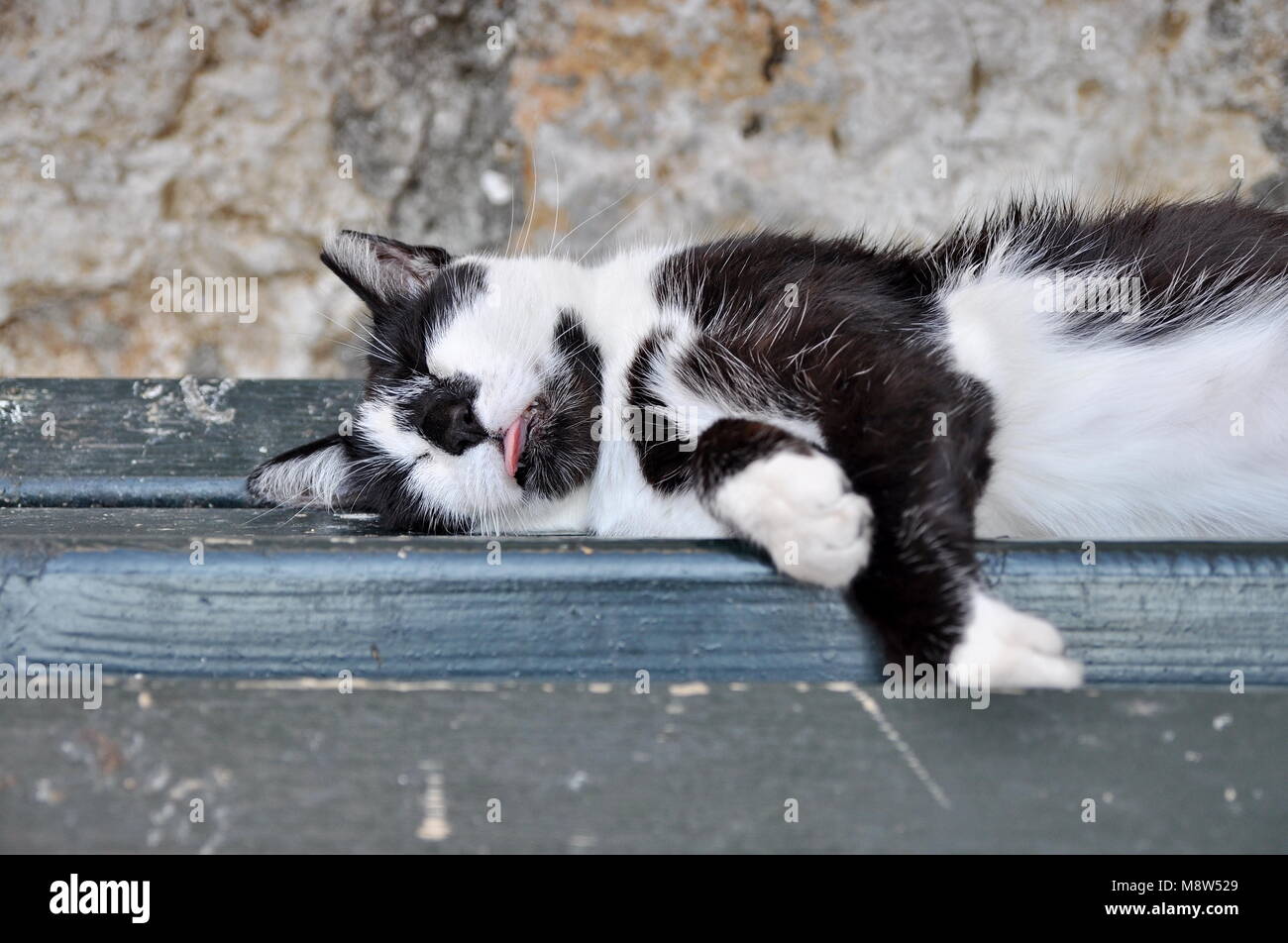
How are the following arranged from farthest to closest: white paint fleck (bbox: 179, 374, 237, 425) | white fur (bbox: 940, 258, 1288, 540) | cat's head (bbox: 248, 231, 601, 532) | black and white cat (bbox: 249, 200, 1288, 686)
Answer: white paint fleck (bbox: 179, 374, 237, 425) → cat's head (bbox: 248, 231, 601, 532) → white fur (bbox: 940, 258, 1288, 540) → black and white cat (bbox: 249, 200, 1288, 686)

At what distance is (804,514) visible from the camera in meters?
0.81

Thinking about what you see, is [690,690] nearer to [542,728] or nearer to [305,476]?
[542,728]

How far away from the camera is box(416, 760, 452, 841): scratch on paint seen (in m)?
0.71

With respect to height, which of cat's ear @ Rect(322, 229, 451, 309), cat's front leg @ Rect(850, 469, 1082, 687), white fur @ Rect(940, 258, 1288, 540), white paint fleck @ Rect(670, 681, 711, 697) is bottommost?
white paint fleck @ Rect(670, 681, 711, 697)

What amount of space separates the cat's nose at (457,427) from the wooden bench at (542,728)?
42 cm

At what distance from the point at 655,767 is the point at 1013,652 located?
0.26 metres

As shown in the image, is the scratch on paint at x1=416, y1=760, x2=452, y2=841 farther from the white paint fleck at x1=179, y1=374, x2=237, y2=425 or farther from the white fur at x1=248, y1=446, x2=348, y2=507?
the white paint fleck at x1=179, y1=374, x2=237, y2=425

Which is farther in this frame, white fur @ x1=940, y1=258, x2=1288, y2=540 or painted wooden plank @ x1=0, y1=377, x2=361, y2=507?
painted wooden plank @ x1=0, y1=377, x2=361, y2=507

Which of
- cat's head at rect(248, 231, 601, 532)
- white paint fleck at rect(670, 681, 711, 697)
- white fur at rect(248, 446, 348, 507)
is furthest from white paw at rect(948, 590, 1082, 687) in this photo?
white fur at rect(248, 446, 348, 507)

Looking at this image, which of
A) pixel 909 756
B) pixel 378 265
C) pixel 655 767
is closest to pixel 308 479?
pixel 378 265

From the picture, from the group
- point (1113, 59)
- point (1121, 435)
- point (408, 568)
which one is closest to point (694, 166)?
point (1113, 59)

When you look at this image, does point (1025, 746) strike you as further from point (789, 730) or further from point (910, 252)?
point (910, 252)

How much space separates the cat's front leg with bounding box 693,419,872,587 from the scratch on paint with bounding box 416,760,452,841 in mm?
281

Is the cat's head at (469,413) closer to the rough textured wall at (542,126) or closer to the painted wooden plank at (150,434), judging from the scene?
the painted wooden plank at (150,434)
